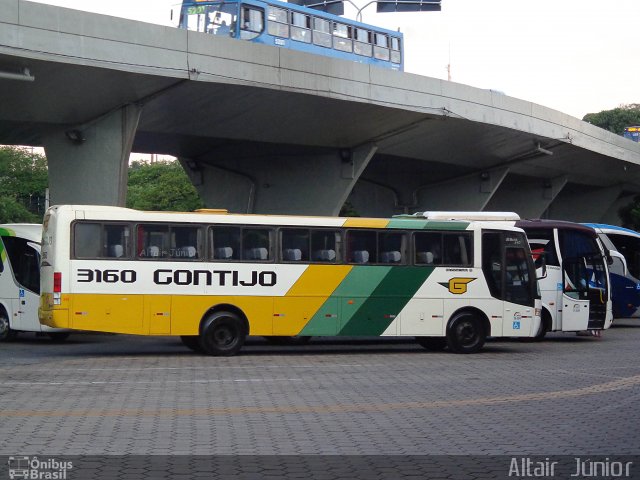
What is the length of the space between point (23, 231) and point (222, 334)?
8.11m

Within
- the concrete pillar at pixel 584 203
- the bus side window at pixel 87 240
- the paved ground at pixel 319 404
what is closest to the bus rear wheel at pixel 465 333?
the paved ground at pixel 319 404

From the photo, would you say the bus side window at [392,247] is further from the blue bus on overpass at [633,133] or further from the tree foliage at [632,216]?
the blue bus on overpass at [633,133]

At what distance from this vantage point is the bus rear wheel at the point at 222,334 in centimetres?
1936

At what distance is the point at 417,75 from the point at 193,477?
101 feet

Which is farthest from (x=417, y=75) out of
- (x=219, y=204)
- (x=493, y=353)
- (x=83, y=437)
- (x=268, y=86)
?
(x=83, y=437)

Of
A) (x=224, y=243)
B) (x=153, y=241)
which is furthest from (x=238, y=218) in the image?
(x=153, y=241)

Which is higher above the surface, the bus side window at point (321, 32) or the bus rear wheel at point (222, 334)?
the bus side window at point (321, 32)

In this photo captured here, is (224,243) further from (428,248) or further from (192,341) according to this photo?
(428,248)

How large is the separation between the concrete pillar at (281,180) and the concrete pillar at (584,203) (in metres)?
34.0

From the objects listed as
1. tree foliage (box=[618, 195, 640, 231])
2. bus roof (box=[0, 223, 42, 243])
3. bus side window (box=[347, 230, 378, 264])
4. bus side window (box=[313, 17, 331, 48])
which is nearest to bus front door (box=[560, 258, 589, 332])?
bus side window (box=[347, 230, 378, 264])

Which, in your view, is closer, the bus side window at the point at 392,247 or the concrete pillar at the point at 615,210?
the bus side window at the point at 392,247

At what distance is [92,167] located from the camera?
31062mm

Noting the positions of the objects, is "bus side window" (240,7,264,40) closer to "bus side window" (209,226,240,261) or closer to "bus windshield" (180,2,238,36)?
"bus windshield" (180,2,238,36)

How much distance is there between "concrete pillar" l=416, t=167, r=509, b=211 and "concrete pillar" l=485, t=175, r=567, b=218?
7981 mm
